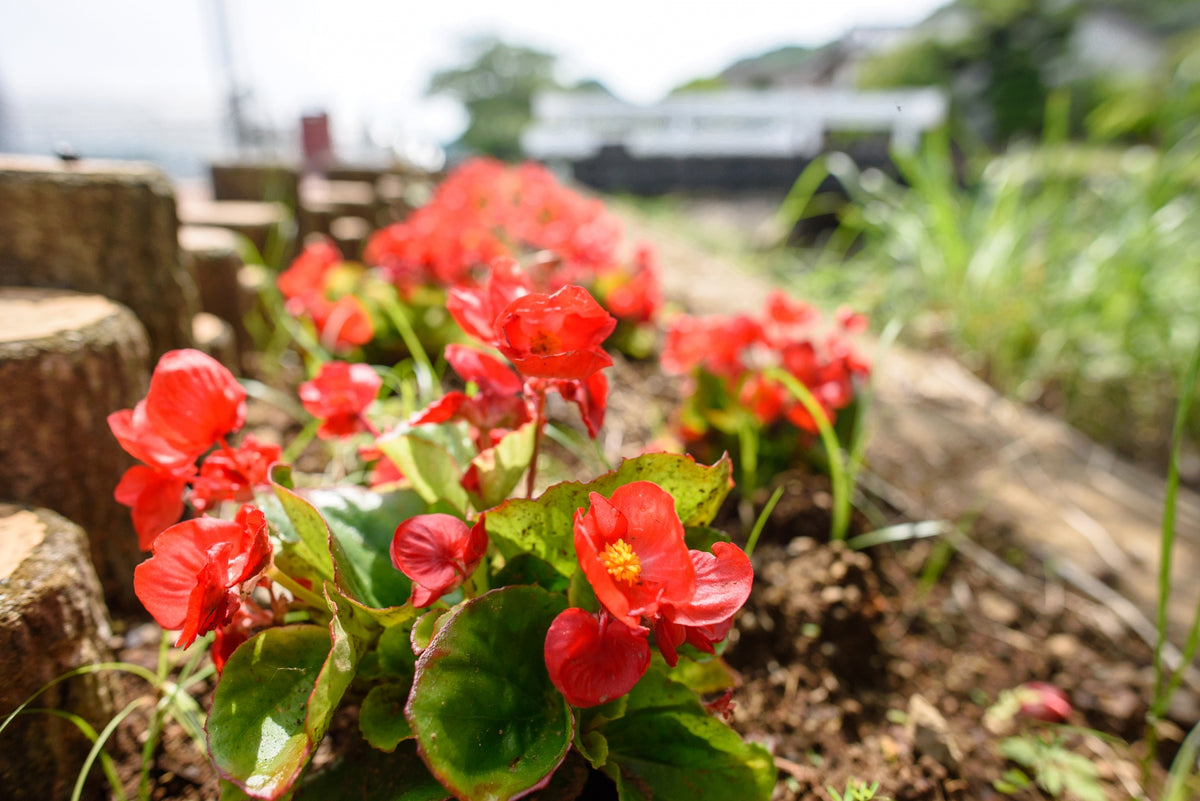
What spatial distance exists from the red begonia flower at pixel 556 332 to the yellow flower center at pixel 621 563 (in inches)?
5.5

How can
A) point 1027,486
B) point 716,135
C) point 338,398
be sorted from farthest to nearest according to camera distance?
point 716,135 → point 1027,486 → point 338,398

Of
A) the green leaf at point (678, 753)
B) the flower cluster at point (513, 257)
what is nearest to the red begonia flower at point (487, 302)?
the green leaf at point (678, 753)

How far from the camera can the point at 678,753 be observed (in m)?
0.61

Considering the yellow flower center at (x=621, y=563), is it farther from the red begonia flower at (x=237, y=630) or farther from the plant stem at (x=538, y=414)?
the red begonia flower at (x=237, y=630)

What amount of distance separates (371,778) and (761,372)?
3.13 feet

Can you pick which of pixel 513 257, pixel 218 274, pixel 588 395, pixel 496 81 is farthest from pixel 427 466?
pixel 496 81

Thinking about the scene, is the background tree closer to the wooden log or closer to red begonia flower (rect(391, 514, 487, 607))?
the wooden log

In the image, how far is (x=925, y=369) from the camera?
2615 mm

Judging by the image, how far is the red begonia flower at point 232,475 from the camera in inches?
24.8

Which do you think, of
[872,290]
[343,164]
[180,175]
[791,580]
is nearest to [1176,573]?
[791,580]

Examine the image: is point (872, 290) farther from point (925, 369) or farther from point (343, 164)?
point (343, 164)

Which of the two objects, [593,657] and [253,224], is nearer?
[593,657]

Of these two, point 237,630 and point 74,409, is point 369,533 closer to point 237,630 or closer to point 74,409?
point 237,630

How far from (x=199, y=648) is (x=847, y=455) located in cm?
122
